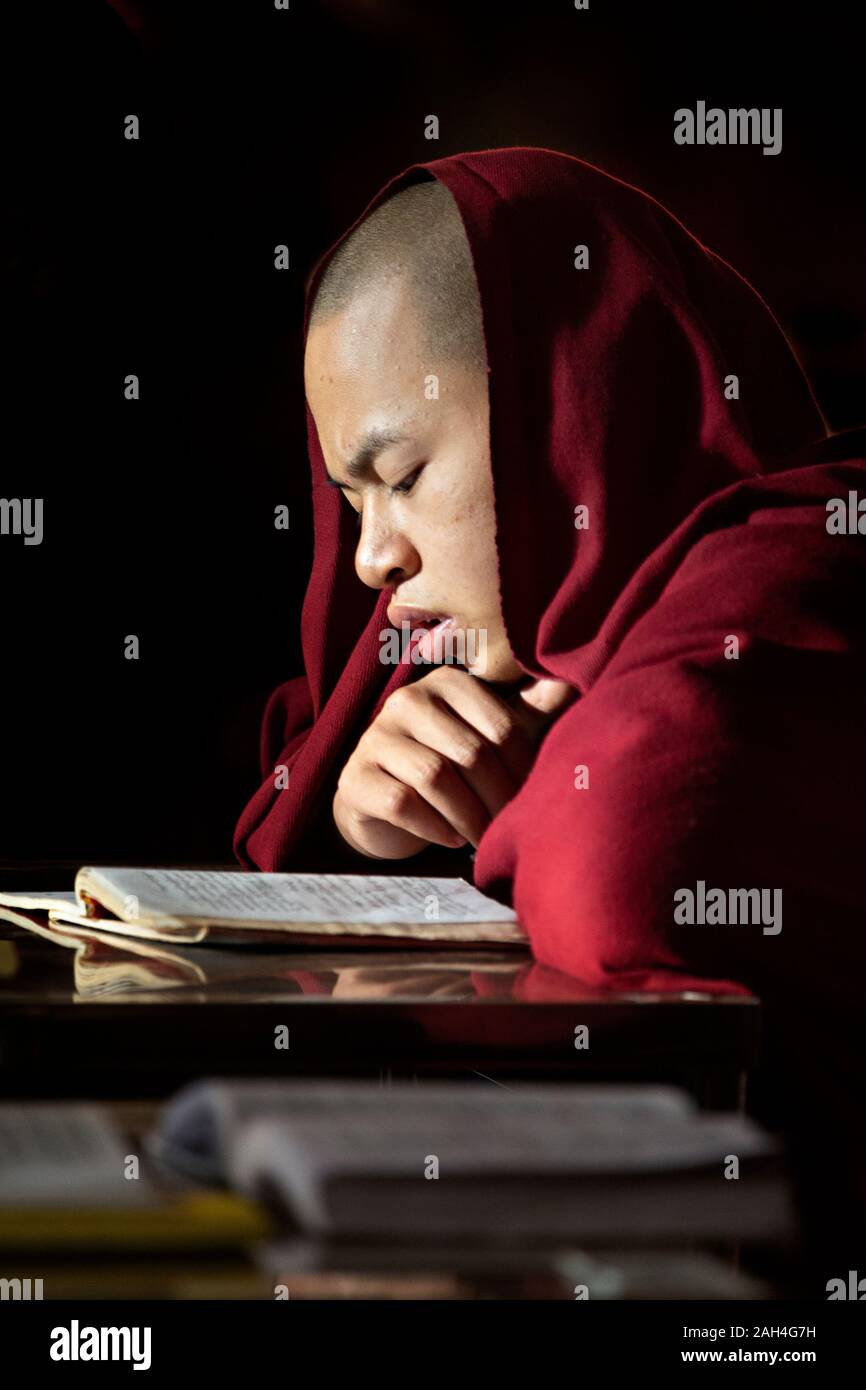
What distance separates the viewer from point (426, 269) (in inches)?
54.2

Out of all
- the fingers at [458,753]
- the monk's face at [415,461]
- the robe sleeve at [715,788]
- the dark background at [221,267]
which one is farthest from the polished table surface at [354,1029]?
the dark background at [221,267]

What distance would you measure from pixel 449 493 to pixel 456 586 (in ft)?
0.29

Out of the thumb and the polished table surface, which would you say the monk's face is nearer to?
the thumb

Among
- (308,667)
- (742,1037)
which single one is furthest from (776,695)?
(308,667)

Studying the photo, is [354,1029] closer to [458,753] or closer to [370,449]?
[458,753]

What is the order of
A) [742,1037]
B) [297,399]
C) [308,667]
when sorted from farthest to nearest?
[297,399] → [308,667] → [742,1037]

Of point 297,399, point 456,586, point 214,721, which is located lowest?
point 214,721

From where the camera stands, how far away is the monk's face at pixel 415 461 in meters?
1.35

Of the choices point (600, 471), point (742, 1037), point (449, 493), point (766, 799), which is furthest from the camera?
point (449, 493)

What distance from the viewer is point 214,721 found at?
188cm

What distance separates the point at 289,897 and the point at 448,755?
1.09 ft

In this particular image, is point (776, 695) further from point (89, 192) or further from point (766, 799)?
point (89, 192)

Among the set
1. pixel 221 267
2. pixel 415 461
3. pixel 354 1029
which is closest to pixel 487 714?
pixel 415 461

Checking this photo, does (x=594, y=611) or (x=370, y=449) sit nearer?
(x=594, y=611)
